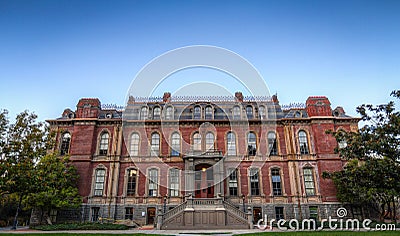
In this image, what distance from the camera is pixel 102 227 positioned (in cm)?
1947

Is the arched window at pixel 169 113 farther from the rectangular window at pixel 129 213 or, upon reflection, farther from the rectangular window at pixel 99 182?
the rectangular window at pixel 129 213

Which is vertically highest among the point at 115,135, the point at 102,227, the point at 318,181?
the point at 115,135

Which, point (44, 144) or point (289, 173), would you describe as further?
point (289, 173)

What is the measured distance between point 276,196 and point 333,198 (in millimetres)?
4878

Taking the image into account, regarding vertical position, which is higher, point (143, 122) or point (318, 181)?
point (143, 122)

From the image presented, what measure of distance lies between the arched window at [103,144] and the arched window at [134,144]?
2.47m

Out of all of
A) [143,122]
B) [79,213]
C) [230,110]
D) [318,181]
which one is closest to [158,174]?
[143,122]

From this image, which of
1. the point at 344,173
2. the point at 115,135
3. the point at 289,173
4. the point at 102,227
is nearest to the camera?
the point at 344,173

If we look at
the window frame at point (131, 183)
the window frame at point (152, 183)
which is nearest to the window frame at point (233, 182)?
the window frame at point (152, 183)

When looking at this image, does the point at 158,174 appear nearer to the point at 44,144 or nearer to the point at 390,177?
the point at 44,144

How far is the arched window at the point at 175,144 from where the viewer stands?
1011 inches

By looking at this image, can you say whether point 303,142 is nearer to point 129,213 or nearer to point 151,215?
point 151,215

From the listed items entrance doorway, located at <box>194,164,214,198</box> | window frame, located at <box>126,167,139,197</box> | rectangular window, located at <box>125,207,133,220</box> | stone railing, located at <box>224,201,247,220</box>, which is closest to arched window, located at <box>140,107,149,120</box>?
window frame, located at <box>126,167,139,197</box>

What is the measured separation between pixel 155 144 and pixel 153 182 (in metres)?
3.74
